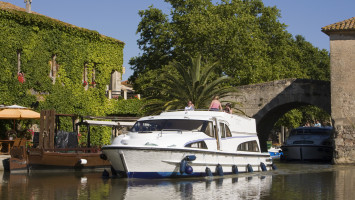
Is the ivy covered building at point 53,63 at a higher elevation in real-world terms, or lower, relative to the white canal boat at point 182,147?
higher

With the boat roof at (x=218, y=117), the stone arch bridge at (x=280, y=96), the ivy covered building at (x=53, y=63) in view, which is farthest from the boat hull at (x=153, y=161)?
the stone arch bridge at (x=280, y=96)

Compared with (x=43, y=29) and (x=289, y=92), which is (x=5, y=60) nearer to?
(x=43, y=29)

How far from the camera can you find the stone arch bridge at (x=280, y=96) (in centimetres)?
3288

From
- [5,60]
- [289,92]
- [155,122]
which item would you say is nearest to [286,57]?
[289,92]

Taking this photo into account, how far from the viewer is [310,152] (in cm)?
3138

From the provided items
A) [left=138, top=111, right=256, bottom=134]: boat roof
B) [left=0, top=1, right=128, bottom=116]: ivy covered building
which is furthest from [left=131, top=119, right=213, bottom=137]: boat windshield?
[left=0, top=1, right=128, bottom=116]: ivy covered building

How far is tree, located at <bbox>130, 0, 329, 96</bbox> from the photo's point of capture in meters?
41.6

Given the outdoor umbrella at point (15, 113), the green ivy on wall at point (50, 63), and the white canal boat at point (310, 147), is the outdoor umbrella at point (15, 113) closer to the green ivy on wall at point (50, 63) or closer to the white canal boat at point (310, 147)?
the green ivy on wall at point (50, 63)

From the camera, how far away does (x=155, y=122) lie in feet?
62.5

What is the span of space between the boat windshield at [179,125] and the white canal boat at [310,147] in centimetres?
1365

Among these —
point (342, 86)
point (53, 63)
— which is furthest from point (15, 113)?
point (342, 86)

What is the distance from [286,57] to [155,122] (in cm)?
Result: 3471

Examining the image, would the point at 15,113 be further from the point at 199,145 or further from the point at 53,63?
the point at 199,145

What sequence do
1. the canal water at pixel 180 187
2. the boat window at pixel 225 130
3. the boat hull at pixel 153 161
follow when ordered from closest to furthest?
the canal water at pixel 180 187 → the boat hull at pixel 153 161 → the boat window at pixel 225 130
